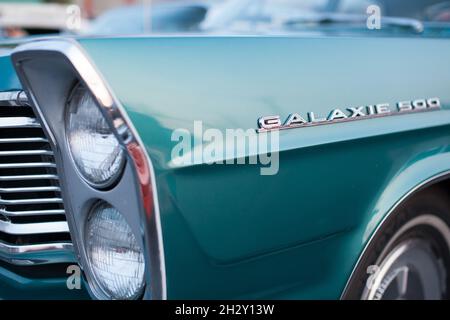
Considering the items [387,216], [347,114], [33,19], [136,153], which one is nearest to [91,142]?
[136,153]

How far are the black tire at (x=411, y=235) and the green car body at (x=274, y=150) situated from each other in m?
0.07

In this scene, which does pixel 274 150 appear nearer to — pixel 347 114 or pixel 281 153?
pixel 281 153

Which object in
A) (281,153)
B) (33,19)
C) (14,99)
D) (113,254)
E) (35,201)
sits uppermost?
(33,19)

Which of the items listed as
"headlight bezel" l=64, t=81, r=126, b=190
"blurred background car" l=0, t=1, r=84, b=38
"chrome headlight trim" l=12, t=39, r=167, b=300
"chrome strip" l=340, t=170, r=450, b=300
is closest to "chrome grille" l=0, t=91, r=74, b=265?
"headlight bezel" l=64, t=81, r=126, b=190

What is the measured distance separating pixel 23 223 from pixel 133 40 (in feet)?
2.06

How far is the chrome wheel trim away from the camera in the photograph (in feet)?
6.57

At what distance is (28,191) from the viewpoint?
1.62 metres

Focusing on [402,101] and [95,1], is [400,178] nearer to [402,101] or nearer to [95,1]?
[402,101]

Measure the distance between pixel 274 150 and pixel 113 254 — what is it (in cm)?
53

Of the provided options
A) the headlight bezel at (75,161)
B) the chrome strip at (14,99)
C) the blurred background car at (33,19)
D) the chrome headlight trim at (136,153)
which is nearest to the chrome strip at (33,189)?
the headlight bezel at (75,161)

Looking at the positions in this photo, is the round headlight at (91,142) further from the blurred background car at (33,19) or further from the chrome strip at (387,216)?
the blurred background car at (33,19)

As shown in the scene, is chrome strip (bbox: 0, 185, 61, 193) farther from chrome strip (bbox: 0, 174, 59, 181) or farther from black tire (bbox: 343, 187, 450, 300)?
black tire (bbox: 343, 187, 450, 300)

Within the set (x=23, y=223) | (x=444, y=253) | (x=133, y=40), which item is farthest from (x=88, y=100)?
(x=444, y=253)

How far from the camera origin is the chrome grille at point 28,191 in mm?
1619
